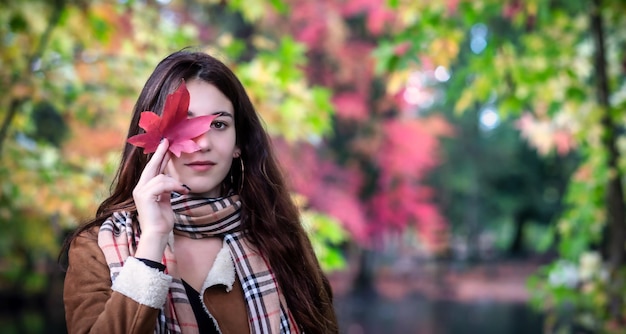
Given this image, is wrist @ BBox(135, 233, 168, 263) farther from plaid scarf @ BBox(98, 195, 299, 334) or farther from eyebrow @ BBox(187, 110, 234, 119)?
eyebrow @ BBox(187, 110, 234, 119)

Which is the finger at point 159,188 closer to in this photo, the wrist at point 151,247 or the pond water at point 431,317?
the wrist at point 151,247

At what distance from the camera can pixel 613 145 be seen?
3385mm

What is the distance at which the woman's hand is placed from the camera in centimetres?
109

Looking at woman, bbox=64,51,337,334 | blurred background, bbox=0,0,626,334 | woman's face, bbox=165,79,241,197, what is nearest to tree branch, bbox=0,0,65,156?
blurred background, bbox=0,0,626,334

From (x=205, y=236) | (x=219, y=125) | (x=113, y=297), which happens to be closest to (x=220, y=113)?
(x=219, y=125)

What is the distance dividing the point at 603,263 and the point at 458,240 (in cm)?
2355

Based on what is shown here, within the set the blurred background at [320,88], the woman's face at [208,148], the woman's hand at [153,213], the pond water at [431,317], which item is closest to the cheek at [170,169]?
the woman's face at [208,148]

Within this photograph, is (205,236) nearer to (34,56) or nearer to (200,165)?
(200,165)

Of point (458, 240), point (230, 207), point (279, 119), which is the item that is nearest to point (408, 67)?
point (279, 119)

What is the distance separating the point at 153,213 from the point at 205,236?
0.22 meters

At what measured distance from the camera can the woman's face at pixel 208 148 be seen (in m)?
1.24

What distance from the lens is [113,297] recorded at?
106 centimetres

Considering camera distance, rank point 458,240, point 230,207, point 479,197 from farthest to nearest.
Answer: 1. point 458,240
2. point 479,197
3. point 230,207

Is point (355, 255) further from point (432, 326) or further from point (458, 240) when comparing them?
point (458, 240)
